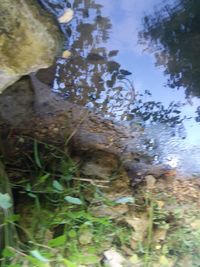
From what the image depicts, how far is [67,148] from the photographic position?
111 cm

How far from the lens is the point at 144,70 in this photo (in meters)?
1.50

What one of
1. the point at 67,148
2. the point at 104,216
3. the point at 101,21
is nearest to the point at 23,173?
the point at 67,148

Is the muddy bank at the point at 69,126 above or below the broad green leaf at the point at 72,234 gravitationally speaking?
above

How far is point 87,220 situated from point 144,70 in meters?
0.70

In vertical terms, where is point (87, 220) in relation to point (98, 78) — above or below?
below

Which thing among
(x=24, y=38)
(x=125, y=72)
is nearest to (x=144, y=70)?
(x=125, y=72)

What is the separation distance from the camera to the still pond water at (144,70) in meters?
1.38

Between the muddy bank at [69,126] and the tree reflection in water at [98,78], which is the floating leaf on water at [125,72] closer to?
the tree reflection in water at [98,78]

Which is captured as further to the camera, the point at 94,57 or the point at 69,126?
the point at 94,57

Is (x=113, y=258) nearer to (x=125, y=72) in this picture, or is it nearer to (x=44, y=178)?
(x=44, y=178)

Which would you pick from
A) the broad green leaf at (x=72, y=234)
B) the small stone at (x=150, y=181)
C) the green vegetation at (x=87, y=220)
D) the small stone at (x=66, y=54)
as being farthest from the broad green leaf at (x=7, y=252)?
the small stone at (x=66, y=54)

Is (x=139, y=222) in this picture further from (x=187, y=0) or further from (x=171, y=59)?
(x=187, y=0)

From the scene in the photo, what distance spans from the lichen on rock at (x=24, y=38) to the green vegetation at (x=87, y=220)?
337mm

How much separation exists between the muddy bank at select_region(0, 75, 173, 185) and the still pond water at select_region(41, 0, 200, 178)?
0.06 metres
